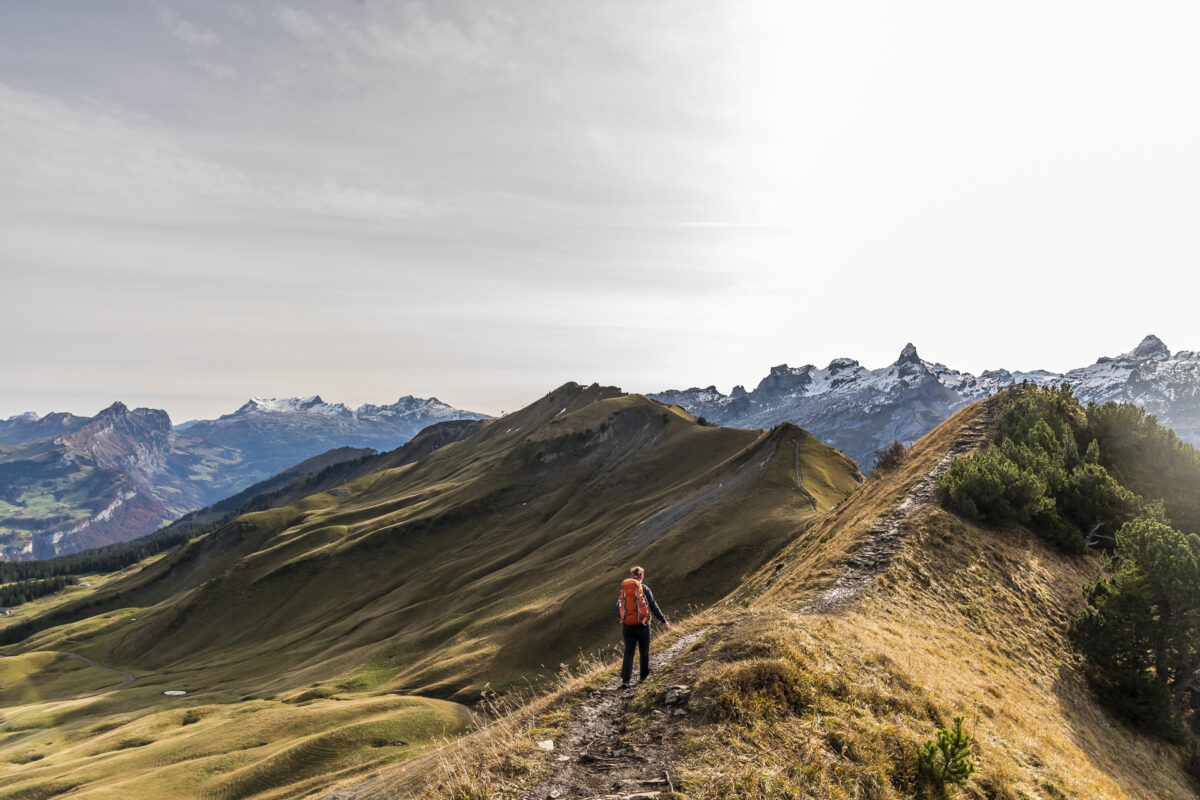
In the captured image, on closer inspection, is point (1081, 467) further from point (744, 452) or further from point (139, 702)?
point (139, 702)

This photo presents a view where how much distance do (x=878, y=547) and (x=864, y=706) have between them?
17.0 m

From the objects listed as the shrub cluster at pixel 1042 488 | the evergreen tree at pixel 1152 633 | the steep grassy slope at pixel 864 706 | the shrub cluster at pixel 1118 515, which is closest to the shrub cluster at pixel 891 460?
the shrub cluster at pixel 1118 515

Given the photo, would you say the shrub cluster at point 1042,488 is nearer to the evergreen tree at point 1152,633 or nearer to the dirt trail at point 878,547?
the dirt trail at point 878,547

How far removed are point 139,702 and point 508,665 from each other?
3777 inches

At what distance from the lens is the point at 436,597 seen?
11669 centimetres

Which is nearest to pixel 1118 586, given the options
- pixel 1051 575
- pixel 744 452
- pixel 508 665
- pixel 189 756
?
pixel 1051 575

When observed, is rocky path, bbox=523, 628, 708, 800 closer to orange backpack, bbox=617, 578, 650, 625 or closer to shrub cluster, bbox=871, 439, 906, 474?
orange backpack, bbox=617, 578, 650, 625

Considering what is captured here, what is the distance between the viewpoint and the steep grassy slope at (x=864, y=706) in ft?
43.2

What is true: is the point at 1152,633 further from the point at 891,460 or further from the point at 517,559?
the point at 517,559

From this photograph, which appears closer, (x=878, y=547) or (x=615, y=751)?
(x=615, y=751)

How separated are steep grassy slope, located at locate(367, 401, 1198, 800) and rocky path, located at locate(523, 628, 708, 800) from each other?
0.21ft

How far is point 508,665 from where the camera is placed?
221 ft

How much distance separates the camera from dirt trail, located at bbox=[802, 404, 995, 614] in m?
24.9

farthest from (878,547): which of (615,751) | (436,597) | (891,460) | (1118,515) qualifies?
(436,597)
